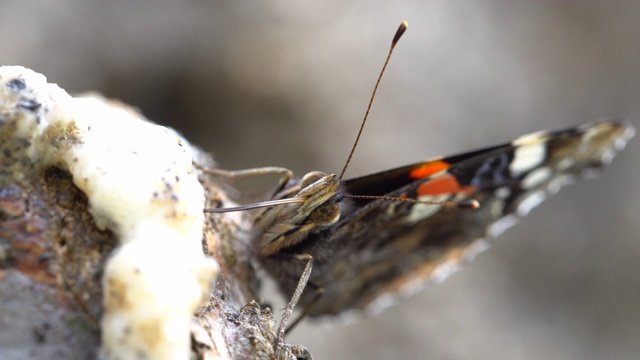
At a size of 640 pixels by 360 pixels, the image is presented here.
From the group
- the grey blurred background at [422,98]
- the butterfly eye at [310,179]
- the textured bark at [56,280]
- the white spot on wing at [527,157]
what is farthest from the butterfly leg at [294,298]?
the grey blurred background at [422,98]

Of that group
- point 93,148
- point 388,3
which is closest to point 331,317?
point 93,148

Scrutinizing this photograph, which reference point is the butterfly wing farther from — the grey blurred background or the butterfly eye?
the grey blurred background

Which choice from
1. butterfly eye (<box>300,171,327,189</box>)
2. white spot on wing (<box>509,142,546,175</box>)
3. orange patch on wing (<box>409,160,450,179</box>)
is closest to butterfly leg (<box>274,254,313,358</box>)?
butterfly eye (<box>300,171,327,189</box>)

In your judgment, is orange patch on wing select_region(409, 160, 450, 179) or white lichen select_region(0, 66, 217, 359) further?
orange patch on wing select_region(409, 160, 450, 179)

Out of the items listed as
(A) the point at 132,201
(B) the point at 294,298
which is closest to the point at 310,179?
(B) the point at 294,298

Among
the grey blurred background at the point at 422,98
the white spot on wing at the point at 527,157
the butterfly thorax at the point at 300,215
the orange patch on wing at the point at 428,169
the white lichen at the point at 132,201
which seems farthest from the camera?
the grey blurred background at the point at 422,98

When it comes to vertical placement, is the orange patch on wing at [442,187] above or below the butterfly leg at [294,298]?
above

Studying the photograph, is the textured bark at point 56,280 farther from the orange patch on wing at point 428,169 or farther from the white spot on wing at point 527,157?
the white spot on wing at point 527,157

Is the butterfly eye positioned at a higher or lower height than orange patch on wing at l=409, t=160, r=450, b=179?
higher
